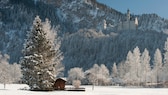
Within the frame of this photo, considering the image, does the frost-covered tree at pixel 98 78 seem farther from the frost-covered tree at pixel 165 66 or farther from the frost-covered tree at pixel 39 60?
the frost-covered tree at pixel 39 60

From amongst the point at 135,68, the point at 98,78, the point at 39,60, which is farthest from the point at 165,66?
the point at 39,60

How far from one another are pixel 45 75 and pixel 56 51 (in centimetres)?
425

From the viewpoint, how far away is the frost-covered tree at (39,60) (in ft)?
172

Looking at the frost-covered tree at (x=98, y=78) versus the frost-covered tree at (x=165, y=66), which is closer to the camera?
the frost-covered tree at (x=165, y=66)

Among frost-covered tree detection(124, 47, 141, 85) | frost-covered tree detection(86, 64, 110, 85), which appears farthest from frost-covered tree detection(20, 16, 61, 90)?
frost-covered tree detection(86, 64, 110, 85)

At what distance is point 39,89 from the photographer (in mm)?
52281

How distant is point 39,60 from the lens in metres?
53.0

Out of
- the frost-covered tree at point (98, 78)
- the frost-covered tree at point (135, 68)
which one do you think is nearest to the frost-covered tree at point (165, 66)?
the frost-covered tree at point (135, 68)

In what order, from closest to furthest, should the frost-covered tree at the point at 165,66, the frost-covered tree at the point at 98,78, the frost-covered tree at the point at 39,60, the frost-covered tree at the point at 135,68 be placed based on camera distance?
the frost-covered tree at the point at 39,60, the frost-covered tree at the point at 165,66, the frost-covered tree at the point at 135,68, the frost-covered tree at the point at 98,78

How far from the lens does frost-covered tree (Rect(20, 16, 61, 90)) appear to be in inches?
2061

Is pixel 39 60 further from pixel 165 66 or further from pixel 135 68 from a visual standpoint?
pixel 135 68

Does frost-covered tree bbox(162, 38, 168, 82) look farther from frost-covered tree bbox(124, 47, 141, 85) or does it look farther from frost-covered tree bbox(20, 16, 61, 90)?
frost-covered tree bbox(20, 16, 61, 90)

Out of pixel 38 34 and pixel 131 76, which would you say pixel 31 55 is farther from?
pixel 131 76

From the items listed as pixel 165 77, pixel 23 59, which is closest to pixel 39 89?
pixel 23 59
